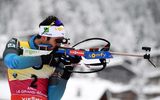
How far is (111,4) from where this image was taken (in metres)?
140

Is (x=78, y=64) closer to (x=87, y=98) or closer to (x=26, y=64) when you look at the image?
(x=26, y=64)

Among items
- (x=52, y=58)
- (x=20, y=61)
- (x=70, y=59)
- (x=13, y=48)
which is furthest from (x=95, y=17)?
(x=20, y=61)

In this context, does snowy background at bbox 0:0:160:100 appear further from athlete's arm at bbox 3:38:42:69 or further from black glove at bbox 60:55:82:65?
athlete's arm at bbox 3:38:42:69

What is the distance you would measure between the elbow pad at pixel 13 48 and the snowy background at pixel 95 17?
8987cm

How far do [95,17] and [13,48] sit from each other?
395 ft

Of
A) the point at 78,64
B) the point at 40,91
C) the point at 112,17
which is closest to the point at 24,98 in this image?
the point at 40,91

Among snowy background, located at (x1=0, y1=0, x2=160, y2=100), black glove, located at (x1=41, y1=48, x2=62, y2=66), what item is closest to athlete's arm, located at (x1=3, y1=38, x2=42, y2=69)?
black glove, located at (x1=41, y1=48, x2=62, y2=66)

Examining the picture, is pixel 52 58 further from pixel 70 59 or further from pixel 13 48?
pixel 70 59

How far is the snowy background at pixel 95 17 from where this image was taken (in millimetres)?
106812

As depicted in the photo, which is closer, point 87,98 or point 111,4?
point 87,98

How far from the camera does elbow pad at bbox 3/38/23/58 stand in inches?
249

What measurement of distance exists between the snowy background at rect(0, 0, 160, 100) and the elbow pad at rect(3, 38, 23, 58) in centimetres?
8987

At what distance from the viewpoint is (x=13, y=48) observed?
6.37 metres

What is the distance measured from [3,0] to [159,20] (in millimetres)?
35468
